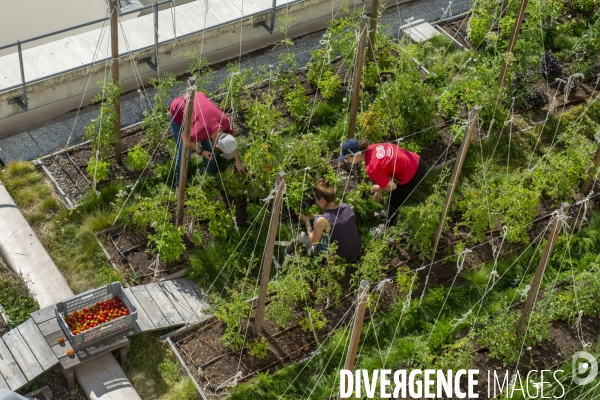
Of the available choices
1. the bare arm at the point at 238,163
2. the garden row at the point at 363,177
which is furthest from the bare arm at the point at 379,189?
the bare arm at the point at 238,163

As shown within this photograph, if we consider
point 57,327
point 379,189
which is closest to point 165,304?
point 57,327

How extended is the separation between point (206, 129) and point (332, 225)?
5.56ft

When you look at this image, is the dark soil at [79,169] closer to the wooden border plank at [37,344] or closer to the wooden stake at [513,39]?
the wooden border plank at [37,344]

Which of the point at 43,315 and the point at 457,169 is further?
the point at 457,169

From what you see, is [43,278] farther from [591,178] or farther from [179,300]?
[591,178]

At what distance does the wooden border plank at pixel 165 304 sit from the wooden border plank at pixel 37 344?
3.76 ft

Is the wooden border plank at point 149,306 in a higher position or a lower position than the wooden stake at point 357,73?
lower

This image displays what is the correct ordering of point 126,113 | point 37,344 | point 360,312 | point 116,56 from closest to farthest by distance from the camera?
point 360,312
point 37,344
point 116,56
point 126,113

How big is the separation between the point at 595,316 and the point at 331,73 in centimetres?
418

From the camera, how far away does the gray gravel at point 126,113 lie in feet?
34.2

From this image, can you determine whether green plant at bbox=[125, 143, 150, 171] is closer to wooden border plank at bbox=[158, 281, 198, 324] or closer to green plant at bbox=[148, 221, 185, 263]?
green plant at bbox=[148, 221, 185, 263]

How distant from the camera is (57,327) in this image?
8523 millimetres

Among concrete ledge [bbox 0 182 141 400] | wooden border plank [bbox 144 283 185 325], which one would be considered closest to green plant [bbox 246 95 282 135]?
wooden border plank [bbox 144 283 185 325]

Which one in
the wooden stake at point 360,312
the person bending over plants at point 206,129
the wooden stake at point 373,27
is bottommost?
the wooden stake at point 360,312
